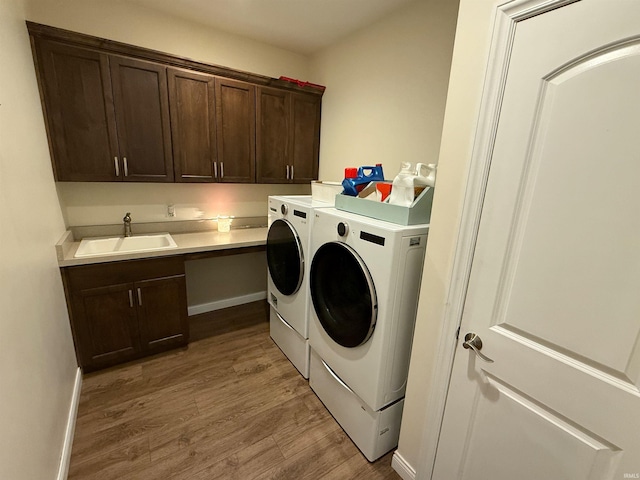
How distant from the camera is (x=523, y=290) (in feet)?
2.94

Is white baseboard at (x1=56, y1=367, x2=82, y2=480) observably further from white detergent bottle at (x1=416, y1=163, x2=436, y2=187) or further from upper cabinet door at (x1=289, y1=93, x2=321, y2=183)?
upper cabinet door at (x1=289, y1=93, x2=321, y2=183)

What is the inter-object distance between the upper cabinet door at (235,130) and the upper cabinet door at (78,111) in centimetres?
74

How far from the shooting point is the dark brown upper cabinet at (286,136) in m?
2.58

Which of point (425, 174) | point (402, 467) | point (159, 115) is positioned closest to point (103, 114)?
point (159, 115)

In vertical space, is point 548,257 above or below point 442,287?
above

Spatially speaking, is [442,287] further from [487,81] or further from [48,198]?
[48,198]

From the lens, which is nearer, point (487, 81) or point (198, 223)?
point (487, 81)

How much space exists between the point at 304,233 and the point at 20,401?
1.37 meters

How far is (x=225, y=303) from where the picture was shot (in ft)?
9.96

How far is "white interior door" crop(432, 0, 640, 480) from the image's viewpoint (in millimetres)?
699

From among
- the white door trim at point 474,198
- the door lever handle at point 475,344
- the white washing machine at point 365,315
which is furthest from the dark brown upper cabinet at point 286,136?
the door lever handle at point 475,344

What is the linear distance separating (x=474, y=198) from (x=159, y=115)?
7.28 feet

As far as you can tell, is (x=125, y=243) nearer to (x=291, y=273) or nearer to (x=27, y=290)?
(x=27, y=290)

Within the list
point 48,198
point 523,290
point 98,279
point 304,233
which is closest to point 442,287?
point 523,290
